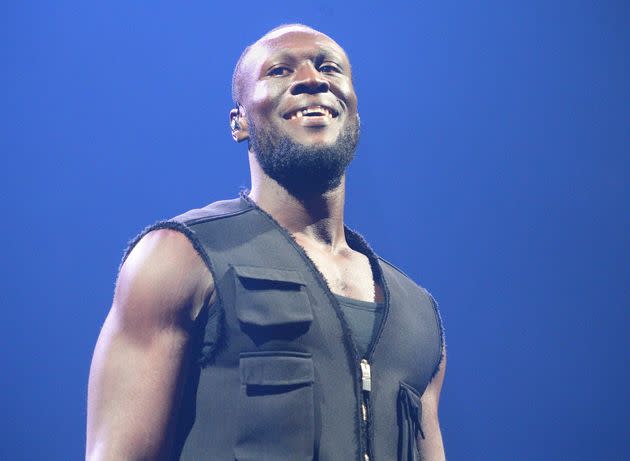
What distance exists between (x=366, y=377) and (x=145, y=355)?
427 millimetres

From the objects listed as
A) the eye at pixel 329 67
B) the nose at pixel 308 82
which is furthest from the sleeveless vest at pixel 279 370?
the eye at pixel 329 67

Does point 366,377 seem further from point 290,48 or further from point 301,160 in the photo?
point 290,48

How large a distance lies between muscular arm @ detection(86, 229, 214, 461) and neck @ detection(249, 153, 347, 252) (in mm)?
310

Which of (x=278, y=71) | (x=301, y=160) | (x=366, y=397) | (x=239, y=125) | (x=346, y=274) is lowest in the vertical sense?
(x=366, y=397)

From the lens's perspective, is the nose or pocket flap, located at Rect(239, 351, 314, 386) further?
the nose

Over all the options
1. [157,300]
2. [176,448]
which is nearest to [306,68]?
[157,300]

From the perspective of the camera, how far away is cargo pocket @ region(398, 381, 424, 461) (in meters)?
1.52

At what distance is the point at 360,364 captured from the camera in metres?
1.48

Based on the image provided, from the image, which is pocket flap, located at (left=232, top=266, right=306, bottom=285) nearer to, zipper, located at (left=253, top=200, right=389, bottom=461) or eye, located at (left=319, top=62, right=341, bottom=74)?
zipper, located at (left=253, top=200, right=389, bottom=461)

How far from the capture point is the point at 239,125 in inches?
73.8

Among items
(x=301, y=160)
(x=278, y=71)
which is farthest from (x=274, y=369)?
(x=278, y=71)

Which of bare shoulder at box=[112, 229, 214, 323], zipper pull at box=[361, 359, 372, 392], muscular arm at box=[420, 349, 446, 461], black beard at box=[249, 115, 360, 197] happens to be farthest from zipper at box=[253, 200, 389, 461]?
muscular arm at box=[420, 349, 446, 461]

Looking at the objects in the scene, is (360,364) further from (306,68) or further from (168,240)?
(306,68)

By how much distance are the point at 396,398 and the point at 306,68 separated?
2.60 feet
